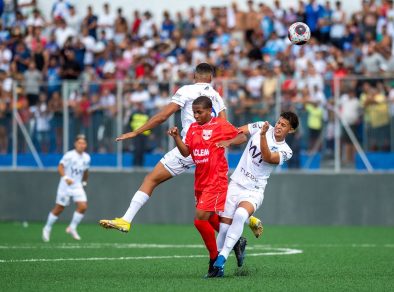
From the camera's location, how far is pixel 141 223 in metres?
25.4

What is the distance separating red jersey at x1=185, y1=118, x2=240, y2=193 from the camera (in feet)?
41.0

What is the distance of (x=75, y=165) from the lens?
2083cm

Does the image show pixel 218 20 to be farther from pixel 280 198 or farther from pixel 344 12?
pixel 280 198

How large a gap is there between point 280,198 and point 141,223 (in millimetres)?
3444

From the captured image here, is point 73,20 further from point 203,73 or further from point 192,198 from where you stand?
point 203,73

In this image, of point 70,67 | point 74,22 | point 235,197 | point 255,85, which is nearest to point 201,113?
point 235,197

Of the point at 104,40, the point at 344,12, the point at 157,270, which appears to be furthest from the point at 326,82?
the point at 157,270

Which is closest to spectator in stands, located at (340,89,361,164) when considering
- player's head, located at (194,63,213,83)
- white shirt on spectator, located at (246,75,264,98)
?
white shirt on spectator, located at (246,75,264,98)

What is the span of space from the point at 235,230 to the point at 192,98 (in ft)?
6.73

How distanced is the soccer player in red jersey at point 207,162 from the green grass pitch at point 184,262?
0.61 m

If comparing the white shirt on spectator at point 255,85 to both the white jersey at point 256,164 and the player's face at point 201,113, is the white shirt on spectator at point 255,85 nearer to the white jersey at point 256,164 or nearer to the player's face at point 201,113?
the white jersey at point 256,164

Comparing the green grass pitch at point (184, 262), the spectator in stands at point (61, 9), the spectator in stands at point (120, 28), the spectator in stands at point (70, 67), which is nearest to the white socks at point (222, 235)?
the green grass pitch at point (184, 262)

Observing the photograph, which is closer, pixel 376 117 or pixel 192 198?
Answer: pixel 376 117

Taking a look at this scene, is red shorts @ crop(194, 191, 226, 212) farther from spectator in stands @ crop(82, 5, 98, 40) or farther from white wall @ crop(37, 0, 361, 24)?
white wall @ crop(37, 0, 361, 24)
